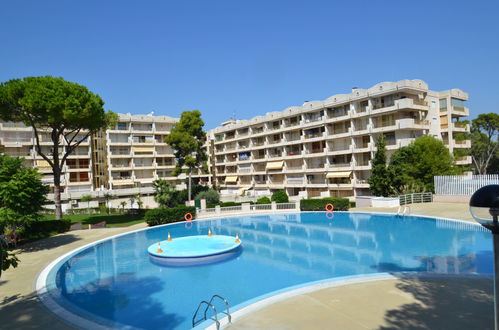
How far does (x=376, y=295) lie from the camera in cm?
1034

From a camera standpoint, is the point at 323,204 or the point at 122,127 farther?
the point at 122,127

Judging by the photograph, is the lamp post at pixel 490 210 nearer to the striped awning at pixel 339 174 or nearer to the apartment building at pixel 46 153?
the striped awning at pixel 339 174

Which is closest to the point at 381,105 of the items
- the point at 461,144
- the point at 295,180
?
the point at 461,144

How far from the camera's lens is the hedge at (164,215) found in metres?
32.4

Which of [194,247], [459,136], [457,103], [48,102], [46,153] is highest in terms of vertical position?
[457,103]

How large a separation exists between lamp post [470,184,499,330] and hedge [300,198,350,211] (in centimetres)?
3316

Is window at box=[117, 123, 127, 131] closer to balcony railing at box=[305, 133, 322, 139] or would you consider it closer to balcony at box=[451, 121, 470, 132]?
balcony railing at box=[305, 133, 322, 139]

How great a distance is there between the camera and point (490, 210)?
13.3ft

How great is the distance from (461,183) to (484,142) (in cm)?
3538

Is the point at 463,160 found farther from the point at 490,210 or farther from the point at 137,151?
the point at 137,151

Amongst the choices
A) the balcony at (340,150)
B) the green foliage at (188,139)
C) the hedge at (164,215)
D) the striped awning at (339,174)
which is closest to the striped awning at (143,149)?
the green foliage at (188,139)

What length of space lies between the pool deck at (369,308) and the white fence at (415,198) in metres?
26.5

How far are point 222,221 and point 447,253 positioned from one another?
72.1ft

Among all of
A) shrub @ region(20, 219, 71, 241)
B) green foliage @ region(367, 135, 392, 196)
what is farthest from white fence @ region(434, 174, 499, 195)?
shrub @ region(20, 219, 71, 241)
